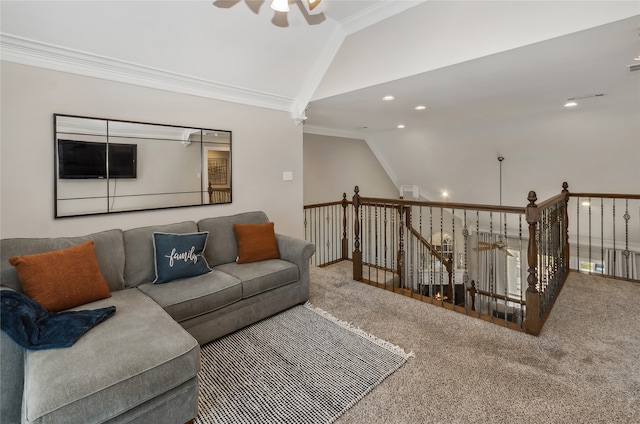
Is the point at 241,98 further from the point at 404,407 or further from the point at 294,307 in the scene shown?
the point at 404,407

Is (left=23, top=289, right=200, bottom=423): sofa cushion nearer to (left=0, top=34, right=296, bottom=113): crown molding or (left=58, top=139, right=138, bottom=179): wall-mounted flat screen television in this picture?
(left=58, top=139, right=138, bottom=179): wall-mounted flat screen television

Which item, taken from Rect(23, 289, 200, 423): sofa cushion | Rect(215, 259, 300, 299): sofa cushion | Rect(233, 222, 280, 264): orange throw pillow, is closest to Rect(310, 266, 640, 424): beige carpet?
Rect(215, 259, 300, 299): sofa cushion

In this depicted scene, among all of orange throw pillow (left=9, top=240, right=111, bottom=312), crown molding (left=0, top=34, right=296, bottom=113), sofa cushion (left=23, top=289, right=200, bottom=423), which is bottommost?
sofa cushion (left=23, top=289, right=200, bottom=423)

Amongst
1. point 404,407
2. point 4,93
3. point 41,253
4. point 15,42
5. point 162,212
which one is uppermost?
point 15,42

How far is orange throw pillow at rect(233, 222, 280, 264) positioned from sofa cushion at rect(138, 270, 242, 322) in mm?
447

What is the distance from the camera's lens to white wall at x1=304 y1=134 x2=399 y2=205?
618cm

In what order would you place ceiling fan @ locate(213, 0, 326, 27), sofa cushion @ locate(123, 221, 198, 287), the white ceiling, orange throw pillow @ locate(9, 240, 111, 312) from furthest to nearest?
1. sofa cushion @ locate(123, 221, 198, 287)
2. ceiling fan @ locate(213, 0, 326, 27)
3. the white ceiling
4. orange throw pillow @ locate(9, 240, 111, 312)

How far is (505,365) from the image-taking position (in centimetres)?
221

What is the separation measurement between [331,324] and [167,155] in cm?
232

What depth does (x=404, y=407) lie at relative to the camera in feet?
6.07

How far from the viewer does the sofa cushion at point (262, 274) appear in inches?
109

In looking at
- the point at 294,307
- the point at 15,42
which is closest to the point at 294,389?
the point at 294,307

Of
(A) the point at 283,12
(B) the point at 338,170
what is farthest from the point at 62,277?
(B) the point at 338,170

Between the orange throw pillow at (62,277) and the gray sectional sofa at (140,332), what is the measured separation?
0.35ft
